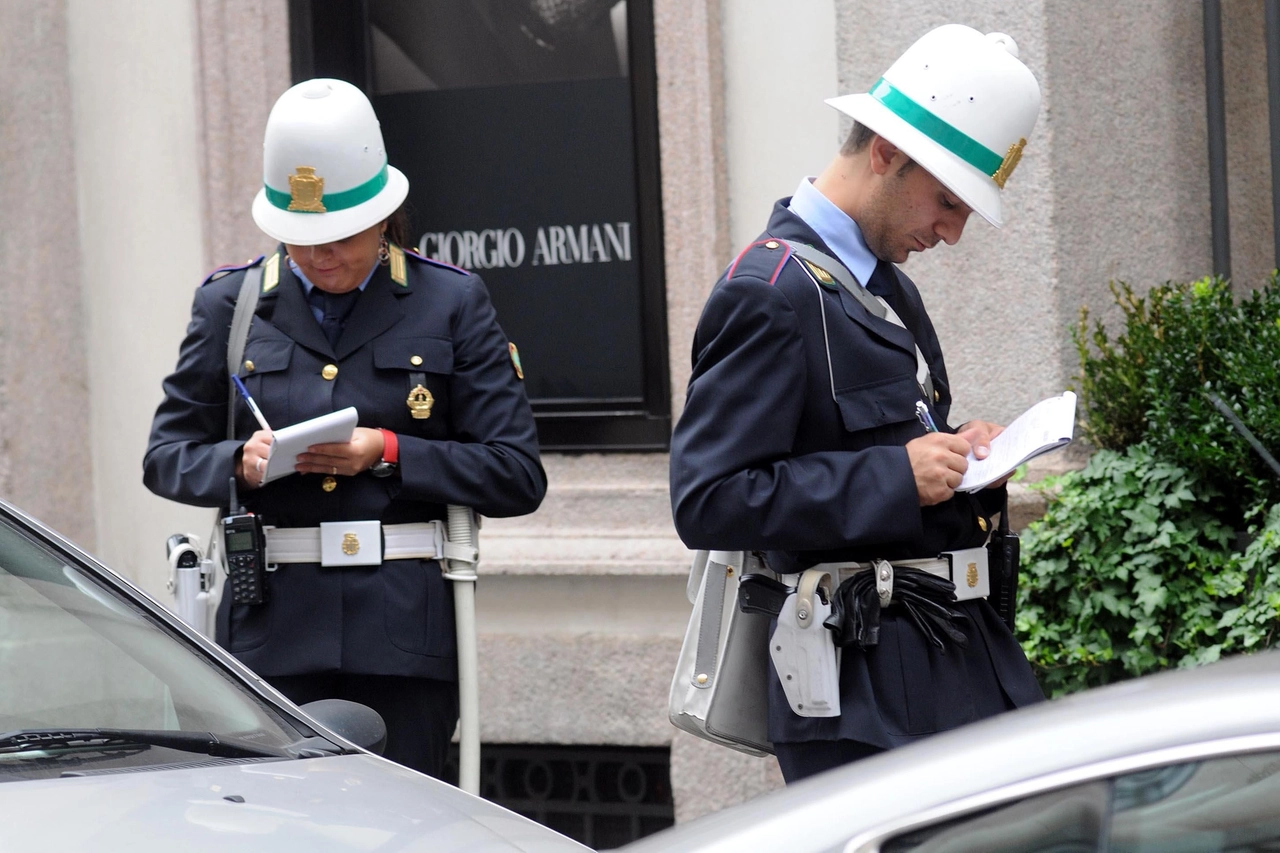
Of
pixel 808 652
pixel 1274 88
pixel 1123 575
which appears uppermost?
pixel 1274 88

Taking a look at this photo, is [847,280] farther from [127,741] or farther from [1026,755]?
[127,741]

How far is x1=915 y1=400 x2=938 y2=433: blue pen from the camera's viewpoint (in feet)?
9.55

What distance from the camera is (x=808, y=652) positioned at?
2764 mm

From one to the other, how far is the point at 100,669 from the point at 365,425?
117cm

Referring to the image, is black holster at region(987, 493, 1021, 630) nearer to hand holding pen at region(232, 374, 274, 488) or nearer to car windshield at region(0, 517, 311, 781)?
car windshield at region(0, 517, 311, 781)

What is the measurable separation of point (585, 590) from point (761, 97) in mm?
1792

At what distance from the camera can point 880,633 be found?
2797 mm

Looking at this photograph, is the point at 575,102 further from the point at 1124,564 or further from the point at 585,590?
the point at 1124,564

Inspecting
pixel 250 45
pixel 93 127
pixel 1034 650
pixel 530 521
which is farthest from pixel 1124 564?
pixel 93 127

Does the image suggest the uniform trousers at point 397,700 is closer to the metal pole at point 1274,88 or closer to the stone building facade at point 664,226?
the stone building facade at point 664,226

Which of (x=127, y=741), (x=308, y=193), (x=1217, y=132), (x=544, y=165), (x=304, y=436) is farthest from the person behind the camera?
(x=544, y=165)

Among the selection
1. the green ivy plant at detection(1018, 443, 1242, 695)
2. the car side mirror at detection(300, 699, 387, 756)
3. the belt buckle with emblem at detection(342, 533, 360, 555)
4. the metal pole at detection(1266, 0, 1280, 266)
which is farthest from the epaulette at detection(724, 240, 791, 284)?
the metal pole at detection(1266, 0, 1280, 266)

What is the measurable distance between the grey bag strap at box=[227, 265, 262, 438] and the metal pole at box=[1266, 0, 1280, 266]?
10.8ft

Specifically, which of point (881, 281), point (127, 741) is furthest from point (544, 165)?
point (127, 741)
